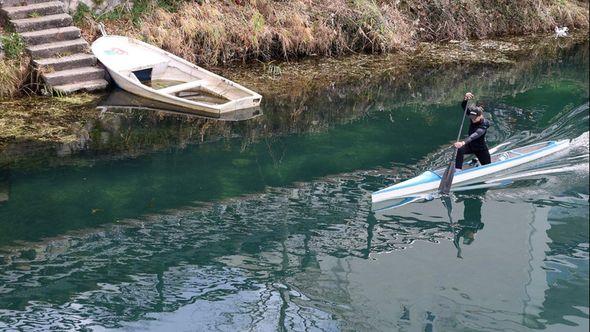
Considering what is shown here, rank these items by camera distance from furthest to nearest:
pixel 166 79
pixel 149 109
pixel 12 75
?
pixel 166 79
pixel 149 109
pixel 12 75

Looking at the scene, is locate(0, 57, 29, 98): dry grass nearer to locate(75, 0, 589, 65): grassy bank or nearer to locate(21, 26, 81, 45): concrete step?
locate(21, 26, 81, 45): concrete step

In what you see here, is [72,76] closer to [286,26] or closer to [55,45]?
[55,45]

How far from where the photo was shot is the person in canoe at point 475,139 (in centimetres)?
1265

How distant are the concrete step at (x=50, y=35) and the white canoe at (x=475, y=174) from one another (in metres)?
7.75

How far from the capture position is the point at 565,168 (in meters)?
13.2

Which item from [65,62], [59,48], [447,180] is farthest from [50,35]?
[447,180]

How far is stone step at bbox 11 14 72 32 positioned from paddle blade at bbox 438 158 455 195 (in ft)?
28.2

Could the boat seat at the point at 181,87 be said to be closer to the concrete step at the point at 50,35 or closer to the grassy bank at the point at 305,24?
the grassy bank at the point at 305,24

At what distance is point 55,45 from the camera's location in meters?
16.5

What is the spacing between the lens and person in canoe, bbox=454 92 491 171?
41.5 feet

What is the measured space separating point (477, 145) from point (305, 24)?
727 cm

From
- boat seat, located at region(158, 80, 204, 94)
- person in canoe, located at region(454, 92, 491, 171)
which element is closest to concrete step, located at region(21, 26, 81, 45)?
boat seat, located at region(158, 80, 204, 94)

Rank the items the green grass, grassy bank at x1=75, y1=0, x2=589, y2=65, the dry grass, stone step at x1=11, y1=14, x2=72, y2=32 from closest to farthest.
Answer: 1. the dry grass
2. the green grass
3. stone step at x1=11, y1=14, x2=72, y2=32
4. grassy bank at x1=75, y1=0, x2=589, y2=65

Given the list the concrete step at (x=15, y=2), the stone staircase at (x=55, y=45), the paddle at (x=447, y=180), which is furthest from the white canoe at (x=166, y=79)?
the paddle at (x=447, y=180)
